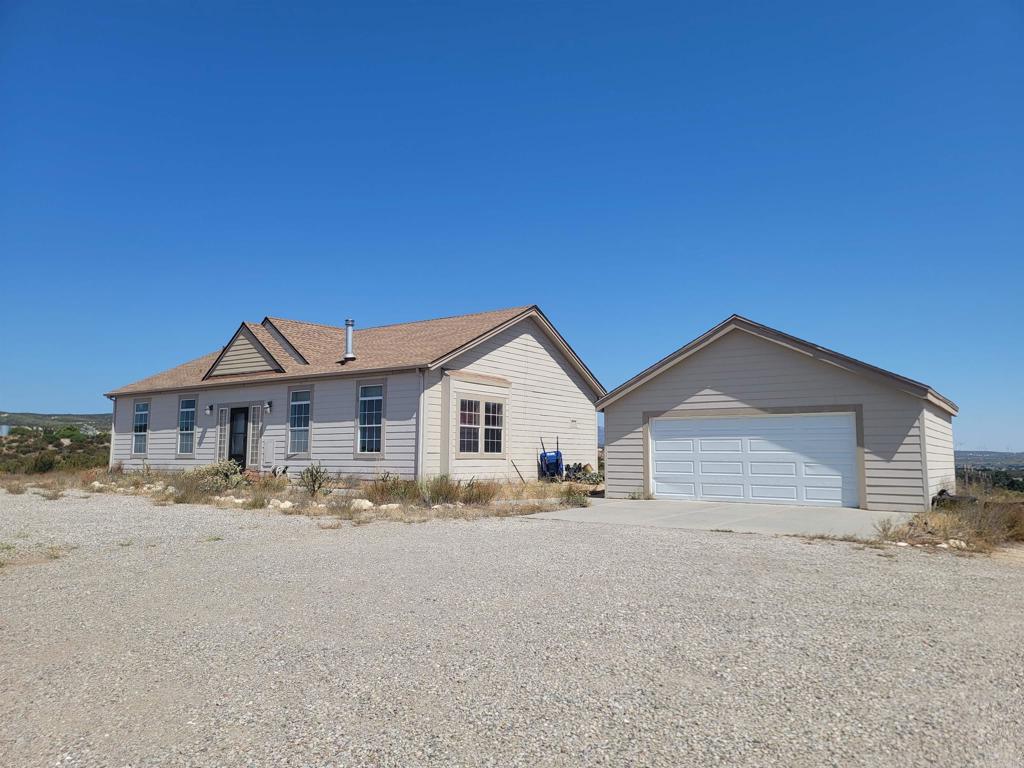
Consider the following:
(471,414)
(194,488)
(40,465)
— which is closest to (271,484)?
(194,488)

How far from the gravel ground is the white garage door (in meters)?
6.08

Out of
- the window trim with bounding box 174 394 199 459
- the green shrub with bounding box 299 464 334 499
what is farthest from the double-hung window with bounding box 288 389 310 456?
the window trim with bounding box 174 394 199 459

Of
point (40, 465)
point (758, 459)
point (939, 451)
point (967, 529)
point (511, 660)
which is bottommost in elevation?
point (511, 660)

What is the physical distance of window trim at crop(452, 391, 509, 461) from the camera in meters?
18.7

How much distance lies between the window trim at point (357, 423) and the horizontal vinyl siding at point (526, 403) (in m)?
1.43

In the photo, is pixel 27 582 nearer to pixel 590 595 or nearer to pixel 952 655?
pixel 590 595

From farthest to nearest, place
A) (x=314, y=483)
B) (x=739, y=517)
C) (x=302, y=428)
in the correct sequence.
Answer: (x=302, y=428) → (x=314, y=483) → (x=739, y=517)

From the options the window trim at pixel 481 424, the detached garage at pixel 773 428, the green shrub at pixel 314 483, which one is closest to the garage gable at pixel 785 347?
the detached garage at pixel 773 428

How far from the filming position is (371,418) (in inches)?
741

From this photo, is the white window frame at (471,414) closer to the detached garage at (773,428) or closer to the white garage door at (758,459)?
the detached garage at (773,428)

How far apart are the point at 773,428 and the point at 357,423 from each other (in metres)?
10.7

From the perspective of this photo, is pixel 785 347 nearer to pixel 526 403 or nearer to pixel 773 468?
pixel 773 468

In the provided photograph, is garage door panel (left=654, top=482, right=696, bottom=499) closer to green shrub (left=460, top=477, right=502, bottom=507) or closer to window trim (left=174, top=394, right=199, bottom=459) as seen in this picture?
green shrub (left=460, top=477, right=502, bottom=507)

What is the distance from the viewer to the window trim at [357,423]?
18.4 m
